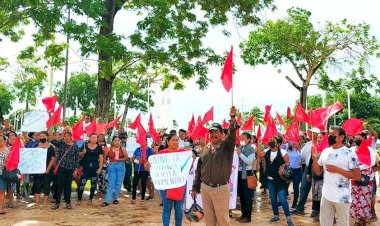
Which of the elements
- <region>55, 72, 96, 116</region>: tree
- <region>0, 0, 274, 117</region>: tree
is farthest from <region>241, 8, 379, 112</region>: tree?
<region>55, 72, 96, 116</region>: tree

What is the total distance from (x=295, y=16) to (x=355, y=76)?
15.6 ft

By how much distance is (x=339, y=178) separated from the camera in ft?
20.4

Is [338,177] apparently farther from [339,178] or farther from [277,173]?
[277,173]

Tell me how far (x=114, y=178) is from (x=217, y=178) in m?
5.93

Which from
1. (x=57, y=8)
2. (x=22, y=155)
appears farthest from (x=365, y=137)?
(x=57, y=8)

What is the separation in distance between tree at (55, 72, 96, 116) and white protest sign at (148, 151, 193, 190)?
51405 mm

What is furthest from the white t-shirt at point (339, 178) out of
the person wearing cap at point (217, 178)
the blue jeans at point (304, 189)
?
the blue jeans at point (304, 189)

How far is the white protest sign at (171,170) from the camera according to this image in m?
7.54

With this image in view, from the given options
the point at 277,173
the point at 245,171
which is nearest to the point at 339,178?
the point at 277,173

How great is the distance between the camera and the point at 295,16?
25.5m

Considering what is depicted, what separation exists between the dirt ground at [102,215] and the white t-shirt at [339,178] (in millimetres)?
2953

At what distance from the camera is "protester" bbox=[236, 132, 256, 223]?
947 cm

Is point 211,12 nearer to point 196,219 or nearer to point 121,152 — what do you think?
point 121,152

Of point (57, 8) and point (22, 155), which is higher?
point (57, 8)
